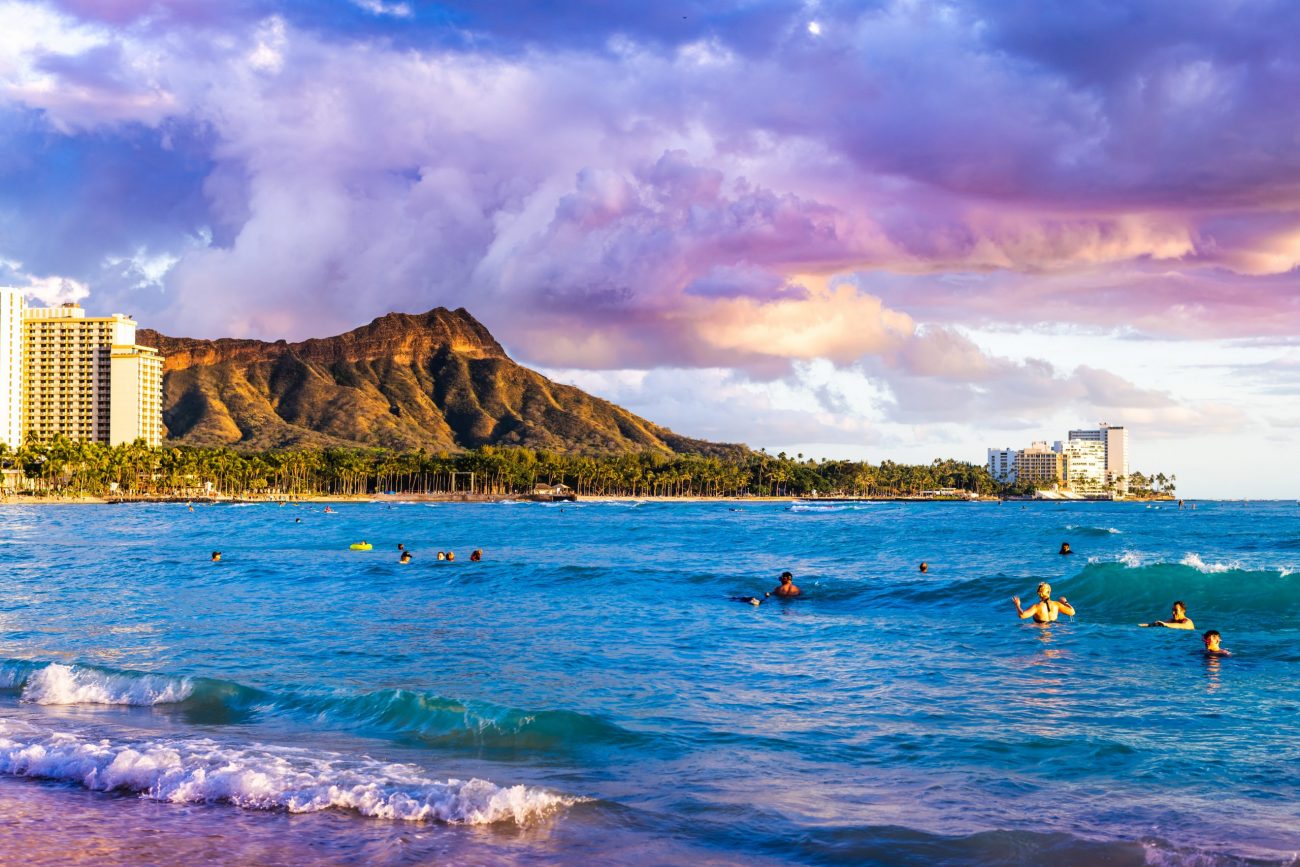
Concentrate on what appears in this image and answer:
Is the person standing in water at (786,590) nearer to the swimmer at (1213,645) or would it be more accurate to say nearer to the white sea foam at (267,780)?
the swimmer at (1213,645)

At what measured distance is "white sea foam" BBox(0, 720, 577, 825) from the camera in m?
10.4

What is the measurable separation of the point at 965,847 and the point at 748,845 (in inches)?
74.4

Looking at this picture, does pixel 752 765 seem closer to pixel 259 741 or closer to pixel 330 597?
pixel 259 741

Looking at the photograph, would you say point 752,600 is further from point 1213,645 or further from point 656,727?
point 656,727

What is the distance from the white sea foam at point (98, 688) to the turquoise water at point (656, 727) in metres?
0.06

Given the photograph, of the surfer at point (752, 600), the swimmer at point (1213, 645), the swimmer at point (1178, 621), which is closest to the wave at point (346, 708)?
the swimmer at point (1213, 645)

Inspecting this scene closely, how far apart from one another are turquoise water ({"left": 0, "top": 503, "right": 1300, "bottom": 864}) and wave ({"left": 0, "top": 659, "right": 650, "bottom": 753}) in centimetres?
6

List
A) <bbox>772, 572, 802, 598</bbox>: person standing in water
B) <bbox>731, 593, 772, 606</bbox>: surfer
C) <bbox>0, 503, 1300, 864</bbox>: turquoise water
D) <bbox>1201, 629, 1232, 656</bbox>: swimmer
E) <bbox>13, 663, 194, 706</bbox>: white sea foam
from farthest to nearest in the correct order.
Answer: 1. <bbox>772, 572, 802, 598</bbox>: person standing in water
2. <bbox>731, 593, 772, 606</bbox>: surfer
3. <bbox>1201, 629, 1232, 656</bbox>: swimmer
4. <bbox>13, 663, 194, 706</bbox>: white sea foam
5. <bbox>0, 503, 1300, 864</bbox>: turquoise water

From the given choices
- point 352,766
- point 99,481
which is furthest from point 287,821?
point 99,481

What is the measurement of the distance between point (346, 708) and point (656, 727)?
4.64 metres

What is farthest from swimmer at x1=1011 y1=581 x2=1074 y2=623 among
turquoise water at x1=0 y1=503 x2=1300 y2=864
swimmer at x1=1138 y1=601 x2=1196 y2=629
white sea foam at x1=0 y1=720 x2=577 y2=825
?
white sea foam at x1=0 y1=720 x2=577 y2=825

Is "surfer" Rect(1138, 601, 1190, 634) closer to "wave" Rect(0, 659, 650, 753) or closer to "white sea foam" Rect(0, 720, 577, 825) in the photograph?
"wave" Rect(0, 659, 650, 753)

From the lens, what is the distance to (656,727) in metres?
14.1

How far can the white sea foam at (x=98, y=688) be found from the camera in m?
16.2
